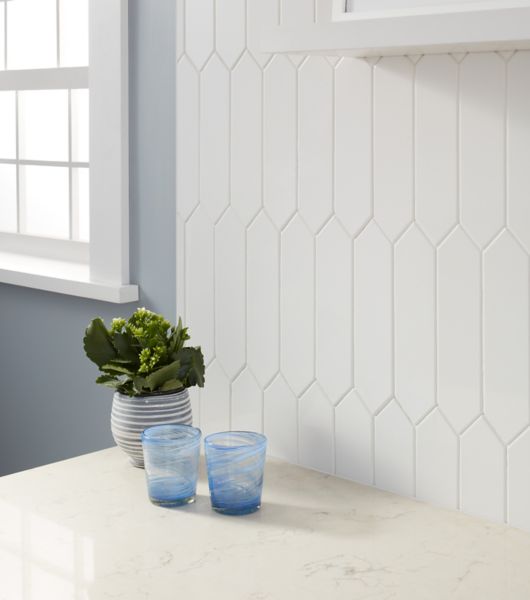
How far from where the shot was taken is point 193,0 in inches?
64.1

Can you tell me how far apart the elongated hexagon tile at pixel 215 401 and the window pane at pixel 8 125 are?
113 centimetres

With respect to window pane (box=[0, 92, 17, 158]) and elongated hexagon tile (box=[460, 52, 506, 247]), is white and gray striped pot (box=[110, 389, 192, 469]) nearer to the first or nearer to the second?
elongated hexagon tile (box=[460, 52, 506, 247])

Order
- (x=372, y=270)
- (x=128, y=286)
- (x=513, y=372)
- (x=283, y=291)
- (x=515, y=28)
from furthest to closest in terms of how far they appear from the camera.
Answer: (x=128, y=286) < (x=283, y=291) < (x=372, y=270) < (x=513, y=372) < (x=515, y=28)

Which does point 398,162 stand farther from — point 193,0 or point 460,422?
point 193,0

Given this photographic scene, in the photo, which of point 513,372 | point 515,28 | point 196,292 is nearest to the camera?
point 515,28

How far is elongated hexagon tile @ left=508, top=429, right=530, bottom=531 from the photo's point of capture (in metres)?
1.28

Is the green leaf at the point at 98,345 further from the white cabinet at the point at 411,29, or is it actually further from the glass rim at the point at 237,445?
the white cabinet at the point at 411,29

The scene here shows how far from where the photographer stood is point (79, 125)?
7.63ft

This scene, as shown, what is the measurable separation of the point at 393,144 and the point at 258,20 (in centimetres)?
34

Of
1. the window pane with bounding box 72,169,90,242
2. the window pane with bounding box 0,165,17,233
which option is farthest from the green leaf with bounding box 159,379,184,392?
the window pane with bounding box 0,165,17,233

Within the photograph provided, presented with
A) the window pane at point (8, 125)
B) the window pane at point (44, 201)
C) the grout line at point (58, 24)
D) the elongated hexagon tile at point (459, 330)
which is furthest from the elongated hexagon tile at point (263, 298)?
the window pane at point (8, 125)

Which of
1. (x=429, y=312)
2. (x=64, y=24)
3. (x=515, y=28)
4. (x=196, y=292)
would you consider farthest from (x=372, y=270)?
(x=64, y=24)

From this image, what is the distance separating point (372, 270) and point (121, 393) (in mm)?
451

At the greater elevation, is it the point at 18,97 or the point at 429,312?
the point at 18,97
